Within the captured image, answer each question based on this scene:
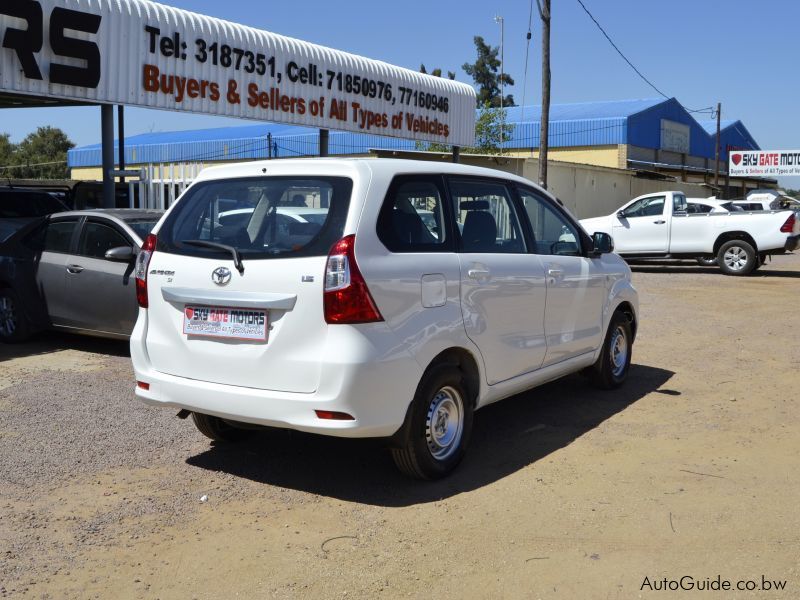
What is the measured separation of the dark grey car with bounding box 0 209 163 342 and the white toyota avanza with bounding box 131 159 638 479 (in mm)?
3385

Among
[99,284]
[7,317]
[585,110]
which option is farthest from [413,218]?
[585,110]

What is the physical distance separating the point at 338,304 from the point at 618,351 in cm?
411

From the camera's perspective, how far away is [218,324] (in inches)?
197

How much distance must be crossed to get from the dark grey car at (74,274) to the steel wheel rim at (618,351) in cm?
457

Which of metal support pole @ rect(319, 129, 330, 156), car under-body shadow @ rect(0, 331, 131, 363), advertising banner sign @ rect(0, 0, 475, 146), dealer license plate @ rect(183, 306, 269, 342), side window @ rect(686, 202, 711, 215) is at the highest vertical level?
advertising banner sign @ rect(0, 0, 475, 146)

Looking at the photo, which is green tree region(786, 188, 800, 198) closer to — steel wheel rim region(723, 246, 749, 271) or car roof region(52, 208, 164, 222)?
steel wheel rim region(723, 246, 749, 271)

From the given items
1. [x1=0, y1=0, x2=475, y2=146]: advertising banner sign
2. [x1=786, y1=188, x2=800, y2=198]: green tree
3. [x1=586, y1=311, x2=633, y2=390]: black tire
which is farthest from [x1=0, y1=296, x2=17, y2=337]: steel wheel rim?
[x1=786, y1=188, x2=800, y2=198]: green tree

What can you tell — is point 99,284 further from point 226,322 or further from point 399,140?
point 399,140

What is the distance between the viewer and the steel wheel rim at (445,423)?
5.21 metres

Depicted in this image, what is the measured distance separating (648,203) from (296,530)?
60.9ft

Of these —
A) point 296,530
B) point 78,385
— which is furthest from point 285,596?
point 78,385

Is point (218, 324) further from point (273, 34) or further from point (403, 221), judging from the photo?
point (273, 34)

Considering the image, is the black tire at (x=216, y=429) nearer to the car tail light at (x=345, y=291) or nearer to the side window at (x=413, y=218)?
the car tail light at (x=345, y=291)

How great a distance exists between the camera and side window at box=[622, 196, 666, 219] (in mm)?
21344
